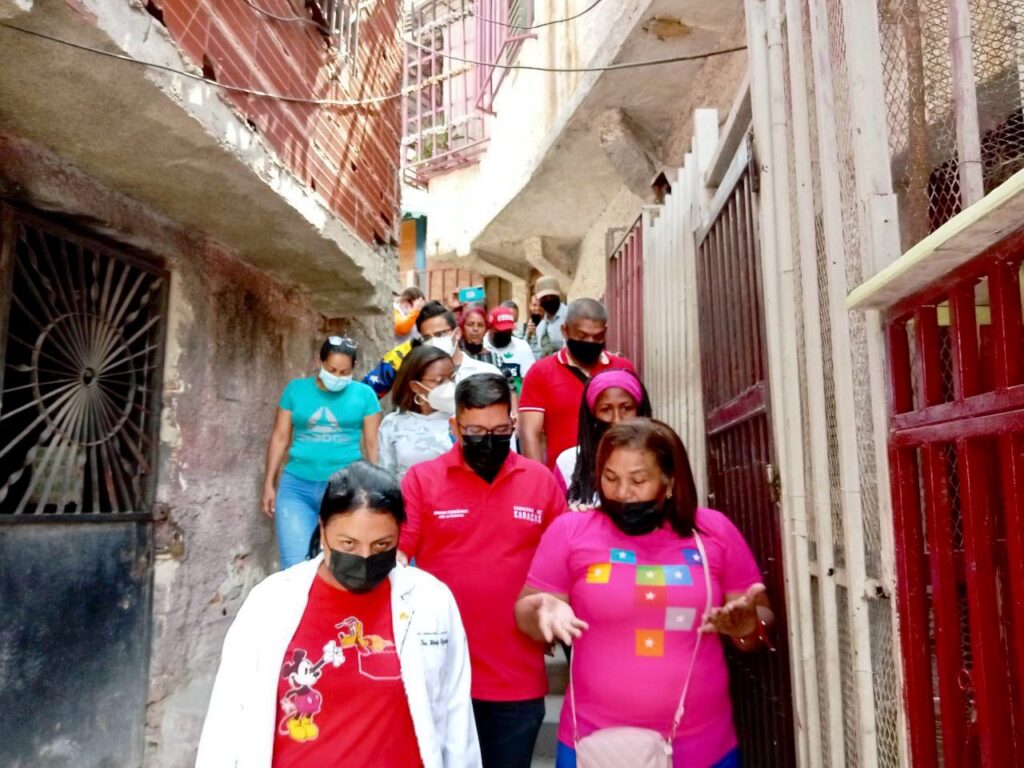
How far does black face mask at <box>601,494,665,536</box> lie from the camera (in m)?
A: 2.03

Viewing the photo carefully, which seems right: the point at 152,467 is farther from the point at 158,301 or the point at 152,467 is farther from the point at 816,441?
the point at 816,441

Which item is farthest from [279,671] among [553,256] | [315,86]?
[553,256]

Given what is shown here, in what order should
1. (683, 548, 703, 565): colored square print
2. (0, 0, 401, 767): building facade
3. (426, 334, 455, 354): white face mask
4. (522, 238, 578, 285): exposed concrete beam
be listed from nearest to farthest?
(683, 548, 703, 565): colored square print → (0, 0, 401, 767): building facade → (426, 334, 455, 354): white face mask → (522, 238, 578, 285): exposed concrete beam

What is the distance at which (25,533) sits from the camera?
2883mm

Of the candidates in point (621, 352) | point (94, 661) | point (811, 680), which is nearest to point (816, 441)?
point (811, 680)

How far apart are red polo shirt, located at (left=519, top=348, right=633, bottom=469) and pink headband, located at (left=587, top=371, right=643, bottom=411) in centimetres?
66

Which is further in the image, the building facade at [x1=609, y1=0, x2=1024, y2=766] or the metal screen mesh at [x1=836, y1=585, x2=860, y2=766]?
the metal screen mesh at [x1=836, y1=585, x2=860, y2=766]

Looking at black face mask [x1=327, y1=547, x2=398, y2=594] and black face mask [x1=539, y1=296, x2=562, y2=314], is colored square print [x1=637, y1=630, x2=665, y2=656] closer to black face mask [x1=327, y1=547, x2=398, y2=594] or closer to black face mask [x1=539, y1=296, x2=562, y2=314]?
Result: black face mask [x1=327, y1=547, x2=398, y2=594]

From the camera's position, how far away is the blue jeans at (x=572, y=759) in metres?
1.94

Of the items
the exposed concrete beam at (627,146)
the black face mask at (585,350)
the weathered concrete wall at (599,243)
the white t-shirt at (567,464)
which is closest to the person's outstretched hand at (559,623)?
the white t-shirt at (567,464)

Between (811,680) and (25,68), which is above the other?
(25,68)

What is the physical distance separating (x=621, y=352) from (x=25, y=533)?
4.04 meters

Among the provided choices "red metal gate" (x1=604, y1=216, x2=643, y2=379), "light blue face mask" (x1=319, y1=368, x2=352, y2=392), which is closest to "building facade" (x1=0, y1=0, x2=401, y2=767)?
"light blue face mask" (x1=319, y1=368, x2=352, y2=392)

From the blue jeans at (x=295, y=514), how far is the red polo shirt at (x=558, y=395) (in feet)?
3.82
